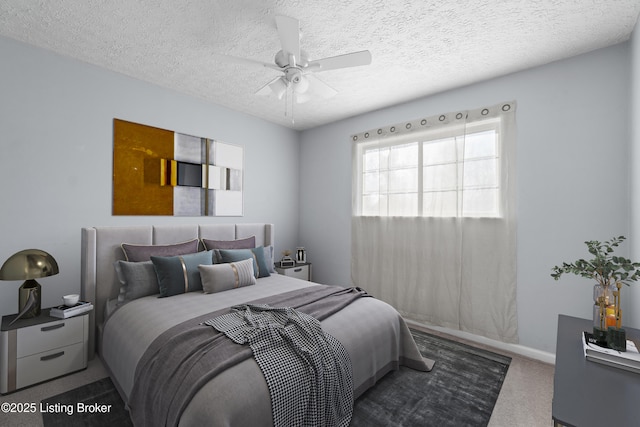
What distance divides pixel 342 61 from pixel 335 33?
34 cm

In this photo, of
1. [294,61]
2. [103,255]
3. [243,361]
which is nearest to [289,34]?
[294,61]

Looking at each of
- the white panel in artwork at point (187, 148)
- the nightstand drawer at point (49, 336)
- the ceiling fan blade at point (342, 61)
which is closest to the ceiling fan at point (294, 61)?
the ceiling fan blade at point (342, 61)

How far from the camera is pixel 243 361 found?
1.51 metres

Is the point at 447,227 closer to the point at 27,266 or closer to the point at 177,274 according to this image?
the point at 177,274

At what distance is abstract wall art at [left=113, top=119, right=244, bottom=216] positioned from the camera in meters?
2.95

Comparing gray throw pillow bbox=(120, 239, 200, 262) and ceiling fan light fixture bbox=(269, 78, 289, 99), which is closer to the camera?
ceiling fan light fixture bbox=(269, 78, 289, 99)

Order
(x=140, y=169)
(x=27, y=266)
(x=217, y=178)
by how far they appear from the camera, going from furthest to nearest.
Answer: (x=217, y=178) < (x=140, y=169) < (x=27, y=266)

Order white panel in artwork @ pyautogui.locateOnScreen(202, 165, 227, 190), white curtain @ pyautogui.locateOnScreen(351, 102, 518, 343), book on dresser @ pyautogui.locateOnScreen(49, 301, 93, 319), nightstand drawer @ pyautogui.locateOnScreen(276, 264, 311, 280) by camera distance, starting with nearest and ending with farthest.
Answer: book on dresser @ pyautogui.locateOnScreen(49, 301, 93, 319) < white curtain @ pyautogui.locateOnScreen(351, 102, 518, 343) < white panel in artwork @ pyautogui.locateOnScreen(202, 165, 227, 190) < nightstand drawer @ pyautogui.locateOnScreen(276, 264, 311, 280)

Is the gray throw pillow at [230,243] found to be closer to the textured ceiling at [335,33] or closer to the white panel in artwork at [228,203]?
the white panel in artwork at [228,203]

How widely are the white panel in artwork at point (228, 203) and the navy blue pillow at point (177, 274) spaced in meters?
1.04

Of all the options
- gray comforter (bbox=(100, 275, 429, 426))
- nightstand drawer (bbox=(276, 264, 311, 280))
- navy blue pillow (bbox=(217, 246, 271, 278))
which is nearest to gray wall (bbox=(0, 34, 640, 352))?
navy blue pillow (bbox=(217, 246, 271, 278))

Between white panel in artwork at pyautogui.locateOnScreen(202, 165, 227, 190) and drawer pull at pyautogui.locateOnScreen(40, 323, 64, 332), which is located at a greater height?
white panel in artwork at pyautogui.locateOnScreen(202, 165, 227, 190)

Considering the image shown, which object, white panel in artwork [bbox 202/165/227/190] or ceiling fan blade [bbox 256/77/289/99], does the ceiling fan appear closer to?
ceiling fan blade [bbox 256/77/289/99]

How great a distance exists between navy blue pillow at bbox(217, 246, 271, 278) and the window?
1.49m
